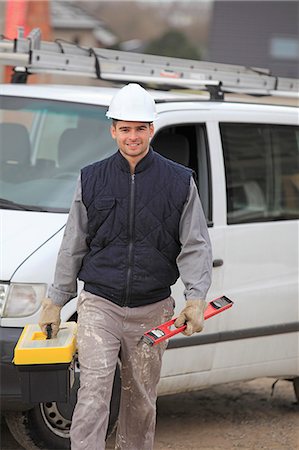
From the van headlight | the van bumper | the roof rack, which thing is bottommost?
the van bumper

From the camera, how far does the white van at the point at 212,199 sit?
5.88 metres

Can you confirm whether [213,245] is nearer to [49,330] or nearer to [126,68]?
[126,68]

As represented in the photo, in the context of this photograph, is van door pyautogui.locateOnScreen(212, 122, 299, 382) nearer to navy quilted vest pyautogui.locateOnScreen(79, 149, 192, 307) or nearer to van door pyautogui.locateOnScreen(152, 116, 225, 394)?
van door pyautogui.locateOnScreen(152, 116, 225, 394)

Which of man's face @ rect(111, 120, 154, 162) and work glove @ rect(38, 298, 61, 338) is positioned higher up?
man's face @ rect(111, 120, 154, 162)

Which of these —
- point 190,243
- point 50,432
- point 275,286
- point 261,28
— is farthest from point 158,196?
point 261,28

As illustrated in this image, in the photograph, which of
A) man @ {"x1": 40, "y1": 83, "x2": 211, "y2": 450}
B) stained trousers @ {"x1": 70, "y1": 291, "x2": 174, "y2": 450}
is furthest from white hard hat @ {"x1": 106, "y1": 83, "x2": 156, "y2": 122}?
stained trousers @ {"x1": 70, "y1": 291, "x2": 174, "y2": 450}

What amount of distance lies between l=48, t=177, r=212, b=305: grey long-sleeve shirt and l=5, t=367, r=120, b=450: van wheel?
0.94 meters

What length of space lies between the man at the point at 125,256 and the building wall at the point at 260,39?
46.4m

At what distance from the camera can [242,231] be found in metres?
6.35

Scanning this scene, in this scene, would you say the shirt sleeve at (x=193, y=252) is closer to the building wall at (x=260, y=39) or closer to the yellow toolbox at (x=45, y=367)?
the yellow toolbox at (x=45, y=367)

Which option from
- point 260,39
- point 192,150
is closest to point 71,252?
point 192,150

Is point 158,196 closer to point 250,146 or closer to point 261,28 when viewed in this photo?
point 250,146

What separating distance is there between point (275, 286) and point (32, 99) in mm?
1885

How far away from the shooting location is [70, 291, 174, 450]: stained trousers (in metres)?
4.61
